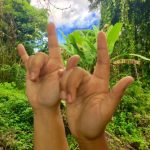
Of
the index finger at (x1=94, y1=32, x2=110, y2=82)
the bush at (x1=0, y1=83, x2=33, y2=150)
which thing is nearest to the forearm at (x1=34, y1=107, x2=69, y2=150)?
the index finger at (x1=94, y1=32, x2=110, y2=82)

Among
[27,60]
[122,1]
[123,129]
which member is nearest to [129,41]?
[122,1]

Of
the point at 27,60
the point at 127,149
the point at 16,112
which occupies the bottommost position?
the point at 127,149

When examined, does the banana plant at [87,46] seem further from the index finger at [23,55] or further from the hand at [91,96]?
the hand at [91,96]

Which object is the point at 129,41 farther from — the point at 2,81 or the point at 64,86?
the point at 64,86

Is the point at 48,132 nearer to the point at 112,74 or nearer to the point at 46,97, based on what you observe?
the point at 46,97

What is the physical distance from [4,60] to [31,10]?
6.29m

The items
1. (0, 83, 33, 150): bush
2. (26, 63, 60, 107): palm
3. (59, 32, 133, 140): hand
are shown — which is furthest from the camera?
(0, 83, 33, 150): bush

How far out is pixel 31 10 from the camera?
13.1 meters

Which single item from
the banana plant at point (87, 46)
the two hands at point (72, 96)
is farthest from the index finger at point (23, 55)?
the banana plant at point (87, 46)

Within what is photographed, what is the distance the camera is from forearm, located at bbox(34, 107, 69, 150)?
1.39 m

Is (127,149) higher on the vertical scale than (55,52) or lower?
lower

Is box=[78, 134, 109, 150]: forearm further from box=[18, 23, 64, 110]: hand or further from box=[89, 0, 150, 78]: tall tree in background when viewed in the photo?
box=[89, 0, 150, 78]: tall tree in background

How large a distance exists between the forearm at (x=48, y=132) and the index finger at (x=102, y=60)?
26 cm

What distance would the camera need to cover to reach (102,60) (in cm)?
128
